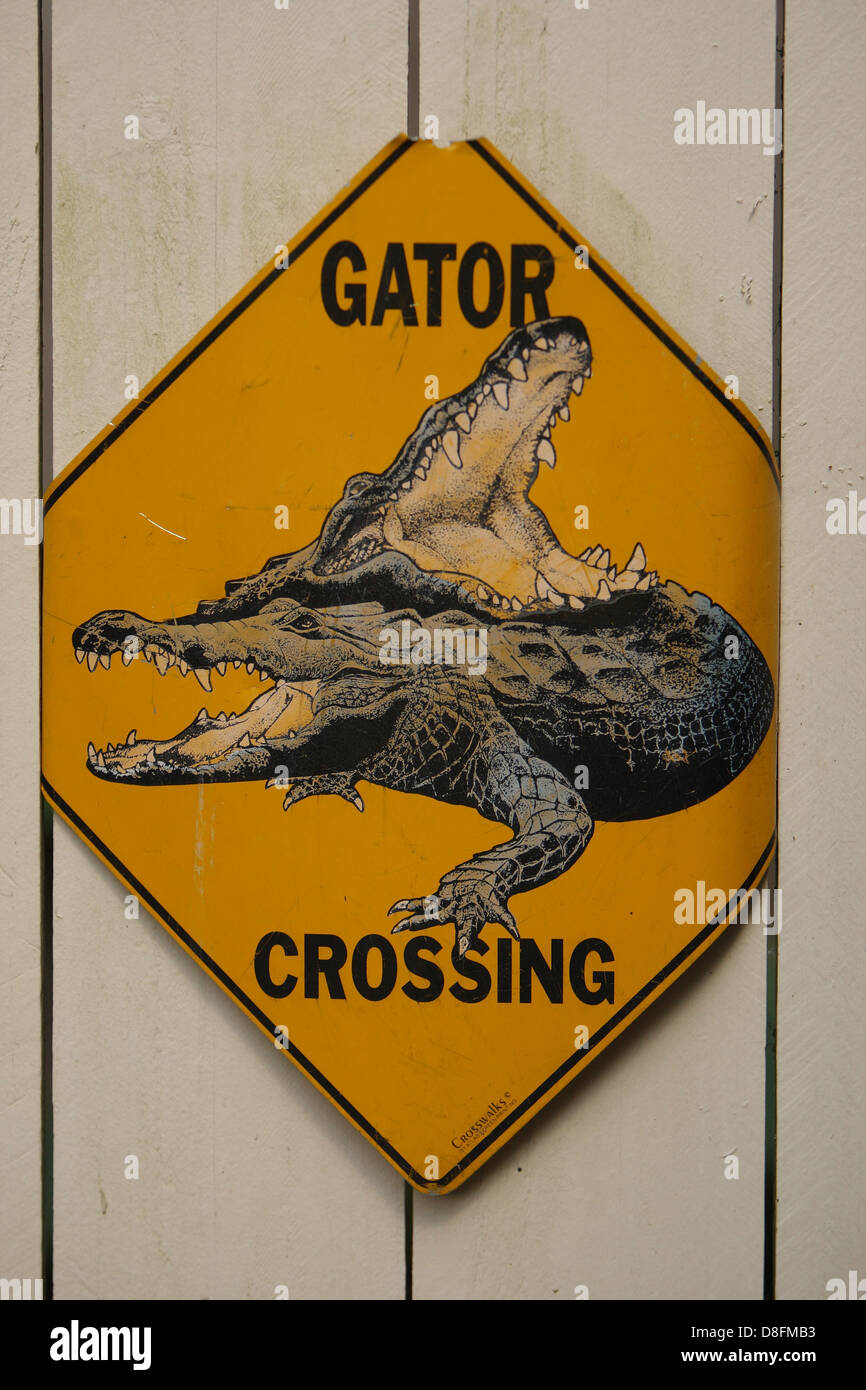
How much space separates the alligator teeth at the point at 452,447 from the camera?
0.87 m

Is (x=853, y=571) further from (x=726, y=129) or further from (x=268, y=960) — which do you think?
(x=268, y=960)

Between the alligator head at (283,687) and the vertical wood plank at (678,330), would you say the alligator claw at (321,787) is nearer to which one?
the alligator head at (283,687)

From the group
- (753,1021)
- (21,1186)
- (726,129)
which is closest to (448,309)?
(726,129)

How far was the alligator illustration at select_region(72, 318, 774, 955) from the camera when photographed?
2.85ft

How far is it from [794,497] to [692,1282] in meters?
0.90

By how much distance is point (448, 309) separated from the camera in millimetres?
869

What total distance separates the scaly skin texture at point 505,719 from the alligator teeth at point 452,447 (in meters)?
0.16

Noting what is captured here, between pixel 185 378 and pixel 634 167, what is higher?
pixel 634 167

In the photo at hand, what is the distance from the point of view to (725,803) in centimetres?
88

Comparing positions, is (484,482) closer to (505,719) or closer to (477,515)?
(477,515)

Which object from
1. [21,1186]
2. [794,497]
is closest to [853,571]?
[794,497]

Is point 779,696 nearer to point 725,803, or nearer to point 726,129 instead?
point 725,803

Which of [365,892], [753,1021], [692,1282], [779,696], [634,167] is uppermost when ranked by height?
[634,167]

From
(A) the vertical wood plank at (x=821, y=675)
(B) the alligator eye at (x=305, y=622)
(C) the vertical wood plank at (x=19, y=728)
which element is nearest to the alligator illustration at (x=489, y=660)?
(B) the alligator eye at (x=305, y=622)
